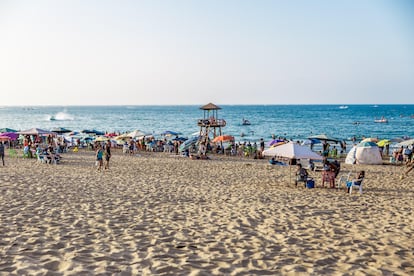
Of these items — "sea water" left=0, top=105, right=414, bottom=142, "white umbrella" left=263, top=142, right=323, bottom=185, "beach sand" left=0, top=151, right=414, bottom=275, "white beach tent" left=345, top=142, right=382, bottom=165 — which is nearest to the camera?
"beach sand" left=0, top=151, right=414, bottom=275

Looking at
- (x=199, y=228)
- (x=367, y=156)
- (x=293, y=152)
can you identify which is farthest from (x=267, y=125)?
(x=199, y=228)

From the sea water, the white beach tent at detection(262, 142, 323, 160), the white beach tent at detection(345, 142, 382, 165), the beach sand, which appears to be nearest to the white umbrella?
the white beach tent at detection(262, 142, 323, 160)

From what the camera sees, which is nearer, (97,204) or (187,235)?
(187,235)

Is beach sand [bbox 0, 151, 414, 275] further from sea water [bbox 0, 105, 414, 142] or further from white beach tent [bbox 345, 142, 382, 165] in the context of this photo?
sea water [bbox 0, 105, 414, 142]

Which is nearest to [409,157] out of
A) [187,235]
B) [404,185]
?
[404,185]

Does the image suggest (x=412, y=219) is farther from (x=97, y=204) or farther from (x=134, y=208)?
(x=97, y=204)

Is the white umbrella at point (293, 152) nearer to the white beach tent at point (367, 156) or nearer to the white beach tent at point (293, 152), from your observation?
the white beach tent at point (293, 152)

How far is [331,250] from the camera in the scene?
630 cm

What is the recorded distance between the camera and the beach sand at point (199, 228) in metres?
5.51

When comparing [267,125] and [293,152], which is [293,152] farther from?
[267,125]

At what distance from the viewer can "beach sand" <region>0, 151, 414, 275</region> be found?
5512 millimetres

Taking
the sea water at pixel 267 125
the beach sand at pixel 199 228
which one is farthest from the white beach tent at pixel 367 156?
the sea water at pixel 267 125

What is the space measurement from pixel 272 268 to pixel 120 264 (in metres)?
2.11

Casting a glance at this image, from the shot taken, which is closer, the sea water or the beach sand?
the beach sand
